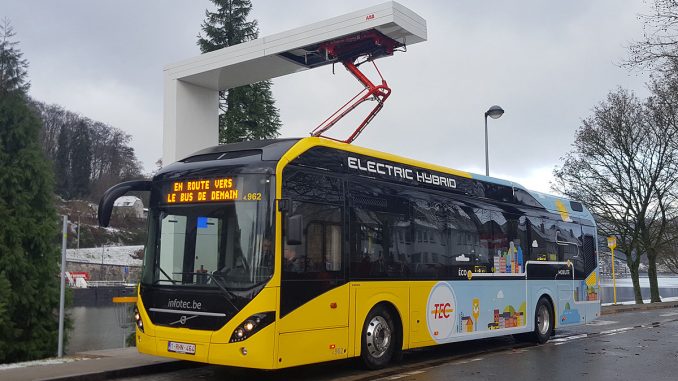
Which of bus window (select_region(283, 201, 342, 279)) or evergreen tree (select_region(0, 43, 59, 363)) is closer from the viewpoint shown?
bus window (select_region(283, 201, 342, 279))

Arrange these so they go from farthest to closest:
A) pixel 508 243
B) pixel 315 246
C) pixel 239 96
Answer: pixel 239 96 < pixel 508 243 < pixel 315 246

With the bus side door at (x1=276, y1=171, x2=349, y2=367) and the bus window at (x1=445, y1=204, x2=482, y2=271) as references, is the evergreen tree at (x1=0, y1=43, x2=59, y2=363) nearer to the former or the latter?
the bus side door at (x1=276, y1=171, x2=349, y2=367)

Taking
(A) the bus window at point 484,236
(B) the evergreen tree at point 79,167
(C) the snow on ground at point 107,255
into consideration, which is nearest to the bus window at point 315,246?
(A) the bus window at point 484,236

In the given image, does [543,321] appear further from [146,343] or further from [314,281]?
[146,343]

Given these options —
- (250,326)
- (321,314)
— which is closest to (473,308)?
(321,314)

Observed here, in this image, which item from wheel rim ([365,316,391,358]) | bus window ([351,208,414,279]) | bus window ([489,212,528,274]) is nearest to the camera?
bus window ([351,208,414,279])

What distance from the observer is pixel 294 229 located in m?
7.89

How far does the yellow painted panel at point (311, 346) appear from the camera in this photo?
8086 millimetres

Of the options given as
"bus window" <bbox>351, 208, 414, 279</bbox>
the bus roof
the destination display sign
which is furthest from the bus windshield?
"bus window" <bbox>351, 208, 414, 279</bbox>

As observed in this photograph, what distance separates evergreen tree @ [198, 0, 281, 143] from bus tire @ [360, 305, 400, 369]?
16.5 m

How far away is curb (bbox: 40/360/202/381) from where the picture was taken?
878 cm

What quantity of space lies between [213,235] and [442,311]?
15.7 feet

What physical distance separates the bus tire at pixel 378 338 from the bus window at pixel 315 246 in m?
1.18

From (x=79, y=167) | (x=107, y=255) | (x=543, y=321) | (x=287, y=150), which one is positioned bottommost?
(x=543, y=321)
